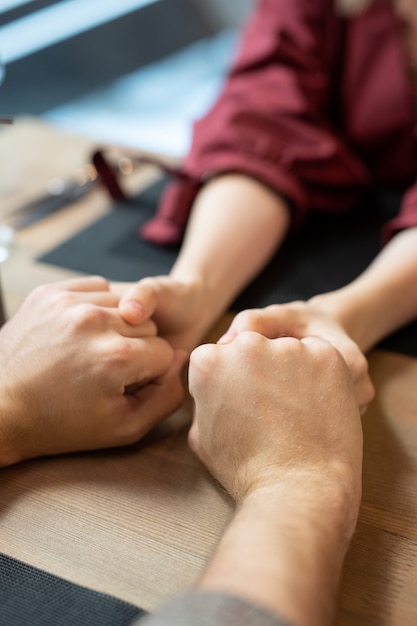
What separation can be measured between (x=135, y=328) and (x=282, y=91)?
432 mm

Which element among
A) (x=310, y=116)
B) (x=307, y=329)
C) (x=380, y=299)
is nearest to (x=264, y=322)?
(x=307, y=329)

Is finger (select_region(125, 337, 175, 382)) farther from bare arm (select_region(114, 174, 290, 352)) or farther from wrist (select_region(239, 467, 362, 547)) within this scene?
wrist (select_region(239, 467, 362, 547))

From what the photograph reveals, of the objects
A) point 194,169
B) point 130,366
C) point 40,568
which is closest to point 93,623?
point 40,568

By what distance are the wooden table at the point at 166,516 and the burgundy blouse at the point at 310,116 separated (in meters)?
0.31

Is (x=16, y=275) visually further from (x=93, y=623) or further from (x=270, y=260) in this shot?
(x=93, y=623)

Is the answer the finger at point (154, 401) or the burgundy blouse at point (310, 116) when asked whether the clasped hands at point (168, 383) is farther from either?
the burgundy blouse at point (310, 116)

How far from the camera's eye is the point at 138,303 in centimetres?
57

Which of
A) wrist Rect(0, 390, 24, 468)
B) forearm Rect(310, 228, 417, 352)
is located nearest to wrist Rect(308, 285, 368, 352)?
forearm Rect(310, 228, 417, 352)

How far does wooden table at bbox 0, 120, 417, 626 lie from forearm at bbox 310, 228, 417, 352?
48 millimetres

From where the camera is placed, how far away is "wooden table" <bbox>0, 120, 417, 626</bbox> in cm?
44

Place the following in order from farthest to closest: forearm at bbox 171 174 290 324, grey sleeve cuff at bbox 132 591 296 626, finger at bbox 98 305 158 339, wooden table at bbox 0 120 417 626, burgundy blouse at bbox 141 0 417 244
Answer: burgundy blouse at bbox 141 0 417 244 < forearm at bbox 171 174 290 324 < finger at bbox 98 305 158 339 < wooden table at bbox 0 120 417 626 < grey sleeve cuff at bbox 132 591 296 626

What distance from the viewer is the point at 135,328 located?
562 mm

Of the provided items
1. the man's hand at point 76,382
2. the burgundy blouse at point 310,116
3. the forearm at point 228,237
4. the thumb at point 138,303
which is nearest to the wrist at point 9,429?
the man's hand at point 76,382

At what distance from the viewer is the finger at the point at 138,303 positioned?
22.0 inches
